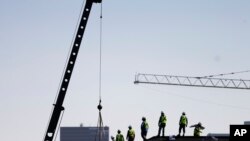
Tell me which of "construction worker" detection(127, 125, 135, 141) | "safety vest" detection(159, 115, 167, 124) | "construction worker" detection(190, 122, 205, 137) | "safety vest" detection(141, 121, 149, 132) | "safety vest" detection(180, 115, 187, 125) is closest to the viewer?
"construction worker" detection(127, 125, 135, 141)

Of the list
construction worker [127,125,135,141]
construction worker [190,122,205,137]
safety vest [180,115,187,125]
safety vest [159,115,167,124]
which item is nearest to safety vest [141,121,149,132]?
construction worker [127,125,135,141]

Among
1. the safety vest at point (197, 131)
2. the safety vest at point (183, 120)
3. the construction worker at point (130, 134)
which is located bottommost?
the construction worker at point (130, 134)

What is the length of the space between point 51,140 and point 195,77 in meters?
102

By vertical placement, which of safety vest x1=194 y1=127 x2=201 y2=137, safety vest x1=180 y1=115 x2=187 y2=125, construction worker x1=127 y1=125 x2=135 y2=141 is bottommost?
construction worker x1=127 y1=125 x2=135 y2=141

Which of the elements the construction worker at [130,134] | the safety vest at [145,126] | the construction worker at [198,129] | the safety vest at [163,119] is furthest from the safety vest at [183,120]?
the construction worker at [130,134]

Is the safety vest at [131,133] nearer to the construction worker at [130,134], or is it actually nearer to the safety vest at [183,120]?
the construction worker at [130,134]

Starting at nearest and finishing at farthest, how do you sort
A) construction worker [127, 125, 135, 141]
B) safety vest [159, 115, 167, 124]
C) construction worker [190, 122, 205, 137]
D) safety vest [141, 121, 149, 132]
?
construction worker [127, 125, 135, 141], safety vest [141, 121, 149, 132], construction worker [190, 122, 205, 137], safety vest [159, 115, 167, 124]

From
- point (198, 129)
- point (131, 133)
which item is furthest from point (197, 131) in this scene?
point (131, 133)

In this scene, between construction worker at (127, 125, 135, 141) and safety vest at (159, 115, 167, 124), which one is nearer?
construction worker at (127, 125, 135, 141)

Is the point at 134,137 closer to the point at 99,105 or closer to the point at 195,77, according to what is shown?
the point at 99,105

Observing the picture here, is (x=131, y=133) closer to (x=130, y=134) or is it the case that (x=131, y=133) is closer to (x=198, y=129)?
(x=130, y=134)

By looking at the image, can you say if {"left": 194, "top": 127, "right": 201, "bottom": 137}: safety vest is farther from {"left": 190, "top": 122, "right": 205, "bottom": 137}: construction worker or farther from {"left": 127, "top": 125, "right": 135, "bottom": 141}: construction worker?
{"left": 127, "top": 125, "right": 135, "bottom": 141}: construction worker

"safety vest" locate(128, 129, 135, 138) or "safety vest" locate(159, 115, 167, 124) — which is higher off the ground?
"safety vest" locate(159, 115, 167, 124)

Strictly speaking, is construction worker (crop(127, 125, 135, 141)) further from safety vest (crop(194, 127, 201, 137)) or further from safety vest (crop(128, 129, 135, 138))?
safety vest (crop(194, 127, 201, 137))
